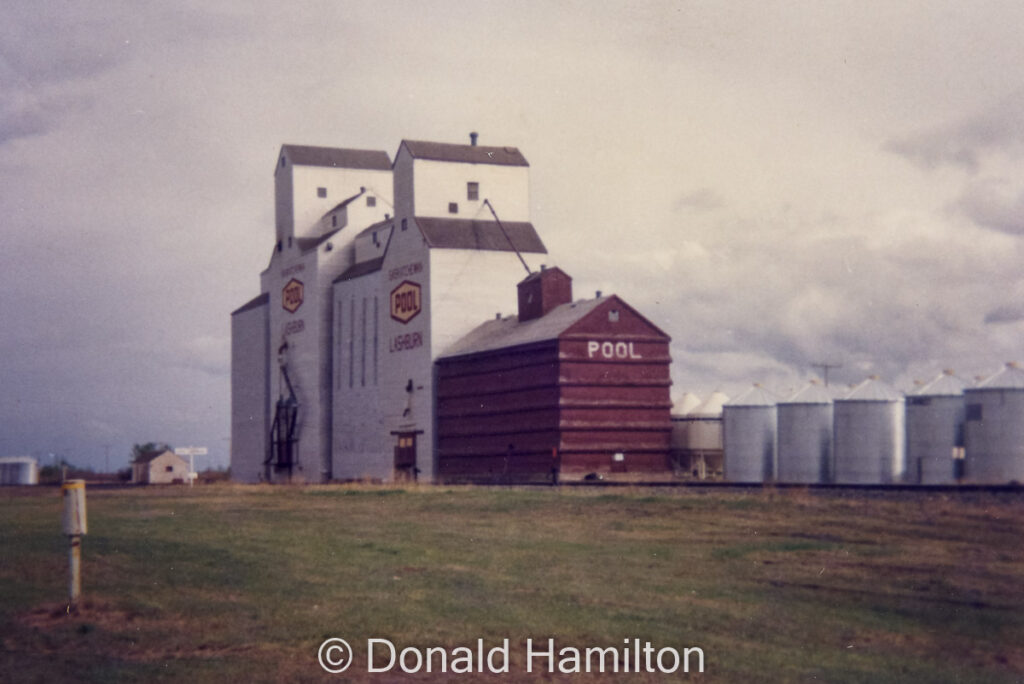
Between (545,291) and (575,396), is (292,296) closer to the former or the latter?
(545,291)

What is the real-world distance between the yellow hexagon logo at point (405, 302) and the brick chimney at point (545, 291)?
18.0 ft

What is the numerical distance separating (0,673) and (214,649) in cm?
164

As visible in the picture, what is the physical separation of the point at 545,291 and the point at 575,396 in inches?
226

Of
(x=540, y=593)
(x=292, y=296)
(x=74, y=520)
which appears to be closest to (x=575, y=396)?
(x=292, y=296)

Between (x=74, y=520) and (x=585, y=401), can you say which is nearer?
(x=74, y=520)

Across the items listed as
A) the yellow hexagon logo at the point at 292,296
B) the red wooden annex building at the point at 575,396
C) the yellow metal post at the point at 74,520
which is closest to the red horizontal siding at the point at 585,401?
the red wooden annex building at the point at 575,396

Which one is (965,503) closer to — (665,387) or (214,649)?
(214,649)

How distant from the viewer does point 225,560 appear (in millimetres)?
13430

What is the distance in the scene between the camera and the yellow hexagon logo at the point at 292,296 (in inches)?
2244

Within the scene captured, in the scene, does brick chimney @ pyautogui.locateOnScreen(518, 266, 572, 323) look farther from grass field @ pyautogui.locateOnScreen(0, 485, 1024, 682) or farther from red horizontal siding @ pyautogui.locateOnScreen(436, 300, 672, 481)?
grass field @ pyautogui.locateOnScreen(0, 485, 1024, 682)

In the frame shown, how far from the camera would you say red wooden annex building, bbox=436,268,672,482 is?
126ft

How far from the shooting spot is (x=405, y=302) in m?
48.1

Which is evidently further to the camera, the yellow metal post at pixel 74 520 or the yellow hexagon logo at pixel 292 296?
the yellow hexagon logo at pixel 292 296

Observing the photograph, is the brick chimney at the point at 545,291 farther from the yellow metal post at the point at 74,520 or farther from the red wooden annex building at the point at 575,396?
the yellow metal post at the point at 74,520
